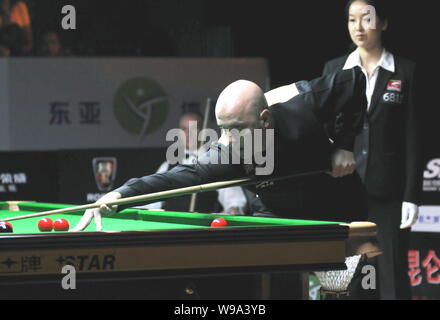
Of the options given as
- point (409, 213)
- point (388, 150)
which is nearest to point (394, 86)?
point (388, 150)

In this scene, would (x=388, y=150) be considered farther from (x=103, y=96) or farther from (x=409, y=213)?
(x=103, y=96)

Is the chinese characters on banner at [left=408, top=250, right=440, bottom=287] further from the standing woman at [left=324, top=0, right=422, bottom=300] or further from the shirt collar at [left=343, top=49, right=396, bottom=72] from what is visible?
the shirt collar at [left=343, top=49, right=396, bottom=72]

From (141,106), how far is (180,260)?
406 cm

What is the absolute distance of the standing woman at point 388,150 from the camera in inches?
185

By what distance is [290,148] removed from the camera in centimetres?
380

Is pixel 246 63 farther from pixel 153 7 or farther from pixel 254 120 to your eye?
pixel 254 120

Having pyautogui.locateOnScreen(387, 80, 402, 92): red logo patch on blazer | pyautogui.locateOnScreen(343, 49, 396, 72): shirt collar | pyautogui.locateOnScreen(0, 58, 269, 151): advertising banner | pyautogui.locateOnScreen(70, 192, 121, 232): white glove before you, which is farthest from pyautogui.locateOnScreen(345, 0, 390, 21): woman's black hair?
pyautogui.locateOnScreen(0, 58, 269, 151): advertising banner

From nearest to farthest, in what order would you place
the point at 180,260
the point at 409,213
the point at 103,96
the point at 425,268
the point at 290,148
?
the point at 180,260 → the point at 290,148 → the point at 409,213 → the point at 425,268 → the point at 103,96

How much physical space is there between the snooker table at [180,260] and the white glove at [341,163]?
0.39 metres

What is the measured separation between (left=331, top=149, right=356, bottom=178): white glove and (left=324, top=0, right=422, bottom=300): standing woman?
0.84m

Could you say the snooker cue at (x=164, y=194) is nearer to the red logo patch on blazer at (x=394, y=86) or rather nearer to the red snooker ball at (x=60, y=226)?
the red snooker ball at (x=60, y=226)

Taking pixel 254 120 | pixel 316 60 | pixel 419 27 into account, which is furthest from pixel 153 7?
pixel 254 120

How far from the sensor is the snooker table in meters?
3.21

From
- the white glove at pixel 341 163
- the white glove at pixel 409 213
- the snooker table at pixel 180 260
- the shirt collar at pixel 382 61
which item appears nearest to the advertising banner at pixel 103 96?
the shirt collar at pixel 382 61
